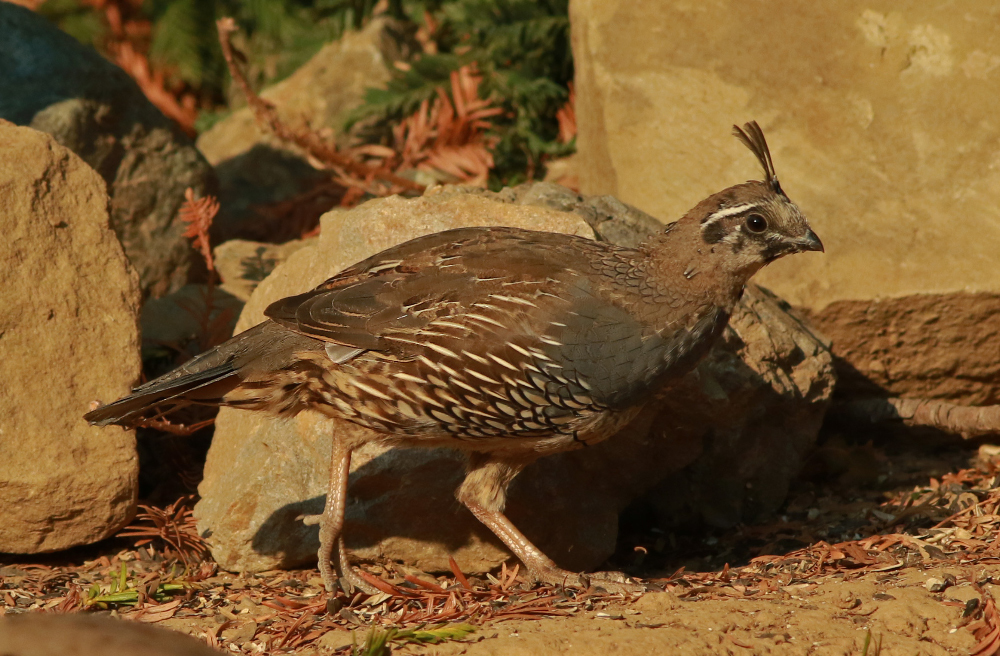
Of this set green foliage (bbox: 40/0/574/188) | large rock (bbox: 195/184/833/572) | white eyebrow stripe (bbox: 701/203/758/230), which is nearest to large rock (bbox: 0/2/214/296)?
large rock (bbox: 195/184/833/572)

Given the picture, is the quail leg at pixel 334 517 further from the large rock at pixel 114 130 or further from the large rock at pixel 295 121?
the large rock at pixel 295 121

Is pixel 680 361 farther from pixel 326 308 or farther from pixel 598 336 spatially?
pixel 326 308

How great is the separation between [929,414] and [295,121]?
5953 mm

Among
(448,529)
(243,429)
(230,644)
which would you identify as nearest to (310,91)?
(243,429)

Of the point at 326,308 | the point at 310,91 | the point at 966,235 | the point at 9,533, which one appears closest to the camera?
the point at 326,308

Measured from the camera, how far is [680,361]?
4.82 meters

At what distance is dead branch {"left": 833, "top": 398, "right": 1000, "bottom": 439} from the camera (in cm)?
621

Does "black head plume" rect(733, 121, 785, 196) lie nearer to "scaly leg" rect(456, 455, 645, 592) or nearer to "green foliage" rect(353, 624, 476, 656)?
"scaly leg" rect(456, 455, 645, 592)

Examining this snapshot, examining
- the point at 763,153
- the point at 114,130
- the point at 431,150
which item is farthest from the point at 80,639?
the point at 431,150

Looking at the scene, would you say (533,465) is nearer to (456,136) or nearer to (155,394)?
(155,394)

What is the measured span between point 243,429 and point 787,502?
124 inches

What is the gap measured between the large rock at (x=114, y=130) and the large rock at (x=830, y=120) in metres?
3.00

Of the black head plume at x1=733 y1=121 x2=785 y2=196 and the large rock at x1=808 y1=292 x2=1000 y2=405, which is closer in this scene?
the black head plume at x1=733 y1=121 x2=785 y2=196

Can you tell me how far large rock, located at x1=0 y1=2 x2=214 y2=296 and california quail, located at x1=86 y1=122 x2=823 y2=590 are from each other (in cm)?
248
